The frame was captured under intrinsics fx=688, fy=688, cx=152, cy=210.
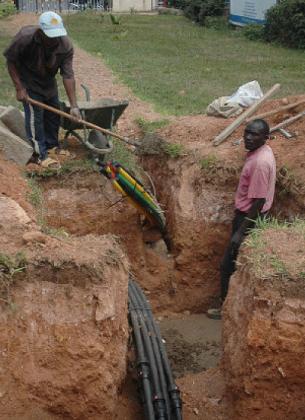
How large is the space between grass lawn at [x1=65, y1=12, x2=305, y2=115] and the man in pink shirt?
434cm

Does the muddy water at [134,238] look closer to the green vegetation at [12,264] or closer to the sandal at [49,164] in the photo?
the sandal at [49,164]

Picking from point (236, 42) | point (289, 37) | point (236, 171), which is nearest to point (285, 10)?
point (289, 37)

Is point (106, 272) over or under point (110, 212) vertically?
over

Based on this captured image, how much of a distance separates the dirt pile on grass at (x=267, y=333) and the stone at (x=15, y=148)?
11.6 feet

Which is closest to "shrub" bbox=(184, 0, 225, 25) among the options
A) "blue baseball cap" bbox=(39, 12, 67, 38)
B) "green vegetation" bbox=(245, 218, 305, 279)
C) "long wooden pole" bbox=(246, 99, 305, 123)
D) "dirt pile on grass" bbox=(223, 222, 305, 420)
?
"long wooden pole" bbox=(246, 99, 305, 123)

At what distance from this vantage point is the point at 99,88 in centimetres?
1440

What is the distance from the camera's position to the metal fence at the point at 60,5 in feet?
106

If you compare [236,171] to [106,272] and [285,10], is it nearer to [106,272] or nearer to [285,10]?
[106,272]

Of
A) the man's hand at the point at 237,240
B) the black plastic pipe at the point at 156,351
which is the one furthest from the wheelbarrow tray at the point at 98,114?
the black plastic pipe at the point at 156,351

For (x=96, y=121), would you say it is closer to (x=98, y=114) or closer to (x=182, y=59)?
(x=98, y=114)

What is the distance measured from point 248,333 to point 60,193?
155 inches

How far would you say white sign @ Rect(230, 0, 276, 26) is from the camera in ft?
76.9

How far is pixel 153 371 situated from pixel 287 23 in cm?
1687

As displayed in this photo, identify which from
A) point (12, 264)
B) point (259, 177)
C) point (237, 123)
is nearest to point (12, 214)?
point (12, 264)
